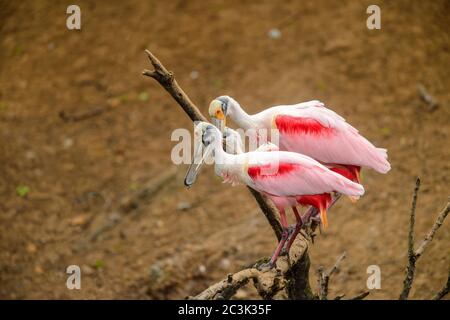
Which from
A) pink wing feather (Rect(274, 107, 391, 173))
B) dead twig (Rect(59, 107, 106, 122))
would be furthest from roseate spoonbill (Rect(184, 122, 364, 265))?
dead twig (Rect(59, 107, 106, 122))

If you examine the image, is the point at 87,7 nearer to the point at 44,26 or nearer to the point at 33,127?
the point at 44,26

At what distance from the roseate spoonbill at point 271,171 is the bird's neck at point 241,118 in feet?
1.80

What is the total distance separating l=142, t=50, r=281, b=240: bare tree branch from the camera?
5.02m

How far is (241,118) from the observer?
547 cm

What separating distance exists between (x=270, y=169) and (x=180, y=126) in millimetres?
4617

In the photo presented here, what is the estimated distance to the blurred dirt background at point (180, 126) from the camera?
304 inches

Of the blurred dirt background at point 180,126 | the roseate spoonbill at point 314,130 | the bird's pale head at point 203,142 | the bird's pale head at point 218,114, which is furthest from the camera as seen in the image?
the blurred dirt background at point 180,126

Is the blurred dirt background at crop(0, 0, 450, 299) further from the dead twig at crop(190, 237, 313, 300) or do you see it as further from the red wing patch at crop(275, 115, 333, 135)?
the red wing patch at crop(275, 115, 333, 135)

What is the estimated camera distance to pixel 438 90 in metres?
9.32
